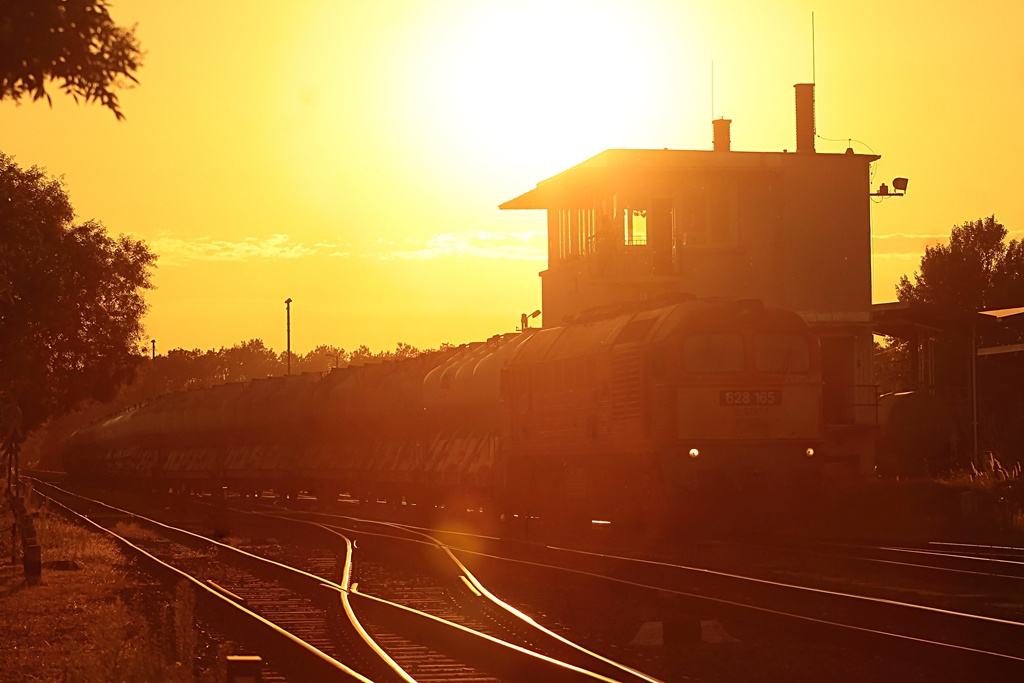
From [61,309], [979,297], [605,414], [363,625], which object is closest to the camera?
[363,625]

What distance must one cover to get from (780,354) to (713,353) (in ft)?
4.02

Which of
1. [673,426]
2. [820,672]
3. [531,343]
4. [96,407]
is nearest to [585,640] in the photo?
[820,672]

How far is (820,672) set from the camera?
10656mm

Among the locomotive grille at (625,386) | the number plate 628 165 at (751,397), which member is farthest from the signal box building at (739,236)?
the number plate 628 165 at (751,397)

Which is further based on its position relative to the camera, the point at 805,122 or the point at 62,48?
the point at 805,122

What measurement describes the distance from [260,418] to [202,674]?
42126 millimetres

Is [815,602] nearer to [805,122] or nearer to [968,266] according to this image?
[805,122]

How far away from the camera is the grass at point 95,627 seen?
1116 cm

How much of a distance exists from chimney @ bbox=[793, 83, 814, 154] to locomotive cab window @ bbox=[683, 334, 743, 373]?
1717cm

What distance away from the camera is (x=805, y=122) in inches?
1494

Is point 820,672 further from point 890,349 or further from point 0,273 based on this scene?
point 890,349

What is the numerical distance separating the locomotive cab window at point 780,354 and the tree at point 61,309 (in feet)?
40.9

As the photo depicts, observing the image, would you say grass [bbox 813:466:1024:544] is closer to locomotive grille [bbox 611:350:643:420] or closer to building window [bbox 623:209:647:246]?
locomotive grille [bbox 611:350:643:420]

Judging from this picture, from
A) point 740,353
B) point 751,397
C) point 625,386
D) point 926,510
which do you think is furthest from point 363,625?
point 926,510
